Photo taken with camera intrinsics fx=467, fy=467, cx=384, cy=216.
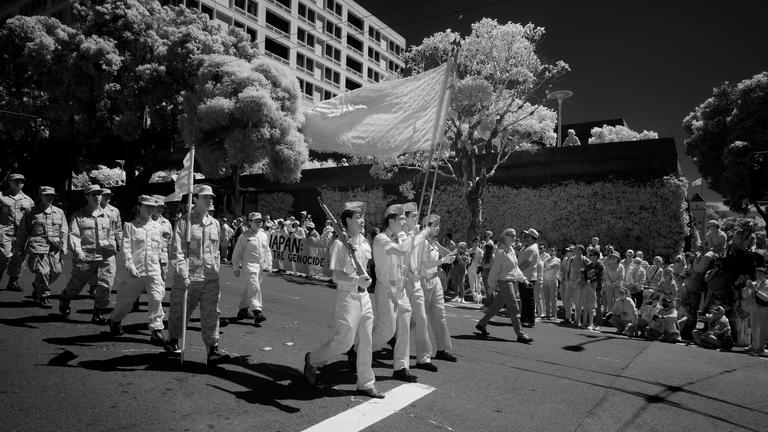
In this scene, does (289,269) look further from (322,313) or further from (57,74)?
(57,74)

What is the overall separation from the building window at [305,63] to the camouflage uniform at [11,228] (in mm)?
45394

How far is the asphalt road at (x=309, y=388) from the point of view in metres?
4.23

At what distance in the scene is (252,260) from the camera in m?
9.01

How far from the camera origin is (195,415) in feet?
13.7

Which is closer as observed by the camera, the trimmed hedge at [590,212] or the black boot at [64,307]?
the black boot at [64,307]

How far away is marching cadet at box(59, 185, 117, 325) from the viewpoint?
748 cm

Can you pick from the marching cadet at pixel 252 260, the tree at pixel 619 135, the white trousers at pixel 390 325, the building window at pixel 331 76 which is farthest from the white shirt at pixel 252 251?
the building window at pixel 331 76

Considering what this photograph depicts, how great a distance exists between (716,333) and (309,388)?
8254mm

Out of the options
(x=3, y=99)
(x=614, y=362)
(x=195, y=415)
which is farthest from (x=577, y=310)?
(x=3, y=99)

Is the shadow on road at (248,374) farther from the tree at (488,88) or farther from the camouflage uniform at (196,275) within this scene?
the tree at (488,88)

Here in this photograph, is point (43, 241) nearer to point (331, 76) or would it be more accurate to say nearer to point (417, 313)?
point (417, 313)

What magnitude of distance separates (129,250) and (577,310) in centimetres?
965

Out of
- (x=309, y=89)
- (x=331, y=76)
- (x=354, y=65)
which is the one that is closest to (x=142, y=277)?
(x=309, y=89)

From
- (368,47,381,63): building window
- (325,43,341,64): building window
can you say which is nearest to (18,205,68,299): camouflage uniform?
(325,43,341,64): building window
